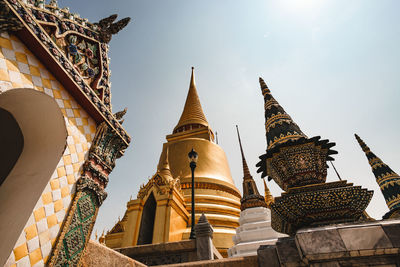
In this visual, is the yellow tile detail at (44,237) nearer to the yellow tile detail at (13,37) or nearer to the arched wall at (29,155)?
the arched wall at (29,155)

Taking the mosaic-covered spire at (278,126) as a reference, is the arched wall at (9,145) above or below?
below

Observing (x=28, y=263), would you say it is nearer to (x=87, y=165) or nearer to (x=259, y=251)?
(x=87, y=165)

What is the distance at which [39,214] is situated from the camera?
187cm

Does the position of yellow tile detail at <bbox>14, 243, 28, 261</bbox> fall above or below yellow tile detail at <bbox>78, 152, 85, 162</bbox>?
below

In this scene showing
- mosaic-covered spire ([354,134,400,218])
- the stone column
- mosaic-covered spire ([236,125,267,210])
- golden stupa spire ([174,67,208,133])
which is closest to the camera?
the stone column

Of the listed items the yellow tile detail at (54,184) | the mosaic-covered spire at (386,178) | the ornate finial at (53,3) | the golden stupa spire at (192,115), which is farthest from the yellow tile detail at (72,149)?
the golden stupa spire at (192,115)

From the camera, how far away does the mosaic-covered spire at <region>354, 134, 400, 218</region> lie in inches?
244

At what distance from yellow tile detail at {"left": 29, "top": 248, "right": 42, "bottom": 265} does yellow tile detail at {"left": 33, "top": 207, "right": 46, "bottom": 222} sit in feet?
0.80

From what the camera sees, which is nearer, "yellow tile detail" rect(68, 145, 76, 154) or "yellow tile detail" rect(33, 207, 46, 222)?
"yellow tile detail" rect(33, 207, 46, 222)

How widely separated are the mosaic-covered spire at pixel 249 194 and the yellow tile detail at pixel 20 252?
8.05 meters

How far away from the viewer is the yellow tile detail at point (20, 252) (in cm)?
168

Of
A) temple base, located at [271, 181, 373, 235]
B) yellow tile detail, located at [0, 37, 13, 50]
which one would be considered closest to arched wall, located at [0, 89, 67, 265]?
yellow tile detail, located at [0, 37, 13, 50]

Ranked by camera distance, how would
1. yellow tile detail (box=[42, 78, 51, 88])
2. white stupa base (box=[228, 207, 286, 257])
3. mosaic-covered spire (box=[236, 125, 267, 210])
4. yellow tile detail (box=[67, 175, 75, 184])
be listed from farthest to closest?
mosaic-covered spire (box=[236, 125, 267, 210]), white stupa base (box=[228, 207, 286, 257]), yellow tile detail (box=[67, 175, 75, 184]), yellow tile detail (box=[42, 78, 51, 88])

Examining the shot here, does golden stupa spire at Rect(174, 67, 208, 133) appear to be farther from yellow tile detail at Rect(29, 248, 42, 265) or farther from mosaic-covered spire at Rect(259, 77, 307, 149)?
yellow tile detail at Rect(29, 248, 42, 265)
